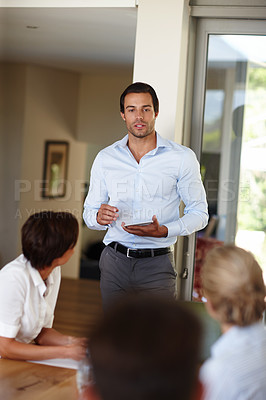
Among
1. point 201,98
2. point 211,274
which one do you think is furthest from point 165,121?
point 211,274

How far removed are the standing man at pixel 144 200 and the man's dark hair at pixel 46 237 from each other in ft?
2.37

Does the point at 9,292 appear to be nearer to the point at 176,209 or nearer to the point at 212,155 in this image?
the point at 176,209

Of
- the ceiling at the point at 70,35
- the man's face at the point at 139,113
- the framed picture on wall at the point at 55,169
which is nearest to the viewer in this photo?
the man's face at the point at 139,113

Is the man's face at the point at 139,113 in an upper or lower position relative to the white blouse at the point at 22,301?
upper

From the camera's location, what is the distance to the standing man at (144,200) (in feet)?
8.75

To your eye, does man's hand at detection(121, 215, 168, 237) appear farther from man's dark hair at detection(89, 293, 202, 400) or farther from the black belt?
man's dark hair at detection(89, 293, 202, 400)

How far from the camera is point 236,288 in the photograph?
1354 mm

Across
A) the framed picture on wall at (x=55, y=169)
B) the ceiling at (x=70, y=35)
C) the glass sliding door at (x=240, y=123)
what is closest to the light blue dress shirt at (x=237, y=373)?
the glass sliding door at (x=240, y=123)

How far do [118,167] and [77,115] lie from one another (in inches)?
197

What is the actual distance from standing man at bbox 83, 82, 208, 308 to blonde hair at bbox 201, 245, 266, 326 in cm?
121

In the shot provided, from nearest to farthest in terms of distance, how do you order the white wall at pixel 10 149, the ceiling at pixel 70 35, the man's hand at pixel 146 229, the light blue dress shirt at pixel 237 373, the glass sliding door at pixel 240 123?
the light blue dress shirt at pixel 237 373, the man's hand at pixel 146 229, the glass sliding door at pixel 240 123, the ceiling at pixel 70 35, the white wall at pixel 10 149

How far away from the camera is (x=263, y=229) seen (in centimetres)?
337

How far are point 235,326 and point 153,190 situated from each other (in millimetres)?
1408

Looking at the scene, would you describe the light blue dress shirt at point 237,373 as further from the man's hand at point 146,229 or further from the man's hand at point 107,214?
the man's hand at point 107,214
